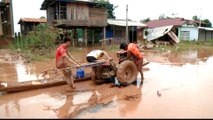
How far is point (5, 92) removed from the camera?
7.42 metres

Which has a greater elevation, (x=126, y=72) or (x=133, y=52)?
(x=133, y=52)

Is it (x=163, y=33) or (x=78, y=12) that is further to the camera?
(x=163, y=33)

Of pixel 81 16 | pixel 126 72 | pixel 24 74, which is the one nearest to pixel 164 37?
pixel 81 16

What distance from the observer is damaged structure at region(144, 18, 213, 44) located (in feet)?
98.4

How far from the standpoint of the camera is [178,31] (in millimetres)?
33906

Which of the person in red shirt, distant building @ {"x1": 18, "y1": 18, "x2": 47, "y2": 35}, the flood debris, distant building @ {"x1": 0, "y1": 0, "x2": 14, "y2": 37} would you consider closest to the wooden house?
distant building @ {"x1": 0, "y1": 0, "x2": 14, "y2": 37}

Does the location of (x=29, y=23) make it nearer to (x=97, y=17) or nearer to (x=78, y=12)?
(x=97, y=17)

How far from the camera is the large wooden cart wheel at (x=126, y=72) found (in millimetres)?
8242

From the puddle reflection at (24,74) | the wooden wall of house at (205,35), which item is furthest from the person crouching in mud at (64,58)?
the wooden wall of house at (205,35)

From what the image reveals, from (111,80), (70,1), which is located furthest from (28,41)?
(111,80)

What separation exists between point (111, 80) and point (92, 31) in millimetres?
19654

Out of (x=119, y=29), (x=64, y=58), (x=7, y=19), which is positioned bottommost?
(x=64, y=58)

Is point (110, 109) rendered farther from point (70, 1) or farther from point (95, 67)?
point (70, 1)

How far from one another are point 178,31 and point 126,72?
2732cm
